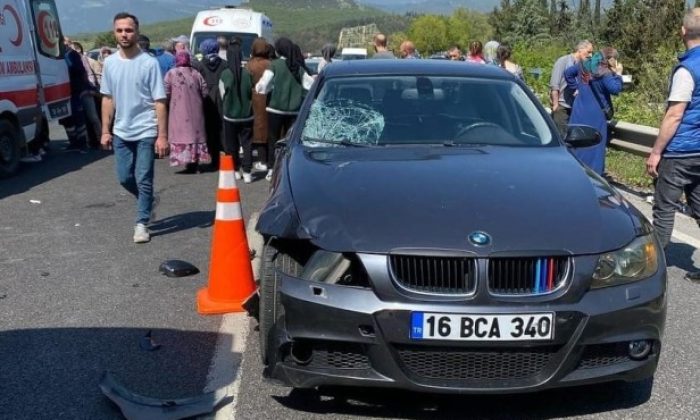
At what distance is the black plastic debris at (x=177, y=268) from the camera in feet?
18.0

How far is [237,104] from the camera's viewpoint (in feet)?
31.8

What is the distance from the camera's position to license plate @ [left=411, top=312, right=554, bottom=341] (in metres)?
2.99

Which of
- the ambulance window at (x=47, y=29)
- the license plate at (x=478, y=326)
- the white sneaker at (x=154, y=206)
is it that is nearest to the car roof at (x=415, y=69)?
the license plate at (x=478, y=326)

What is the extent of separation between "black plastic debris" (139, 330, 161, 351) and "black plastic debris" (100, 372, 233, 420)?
53 centimetres

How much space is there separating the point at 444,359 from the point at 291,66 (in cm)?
681

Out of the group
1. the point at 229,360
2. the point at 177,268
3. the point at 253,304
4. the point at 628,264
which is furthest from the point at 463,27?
the point at 628,264

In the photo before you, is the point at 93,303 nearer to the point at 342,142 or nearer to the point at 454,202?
the point at 342,142

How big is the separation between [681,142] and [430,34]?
399 feet

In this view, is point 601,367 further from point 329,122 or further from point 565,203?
point 329,122

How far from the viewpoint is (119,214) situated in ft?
25.1

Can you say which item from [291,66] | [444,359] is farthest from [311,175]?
[291,66]

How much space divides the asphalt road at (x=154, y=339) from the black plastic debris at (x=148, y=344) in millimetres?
37

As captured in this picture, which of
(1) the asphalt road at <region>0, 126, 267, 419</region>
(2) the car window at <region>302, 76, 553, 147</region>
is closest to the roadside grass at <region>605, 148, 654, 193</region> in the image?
(1) the asphalt road at <region>0, 126, 267, 419</region>

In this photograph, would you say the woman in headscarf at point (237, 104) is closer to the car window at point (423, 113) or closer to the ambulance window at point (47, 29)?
the ambulance window at point (47, 29)
